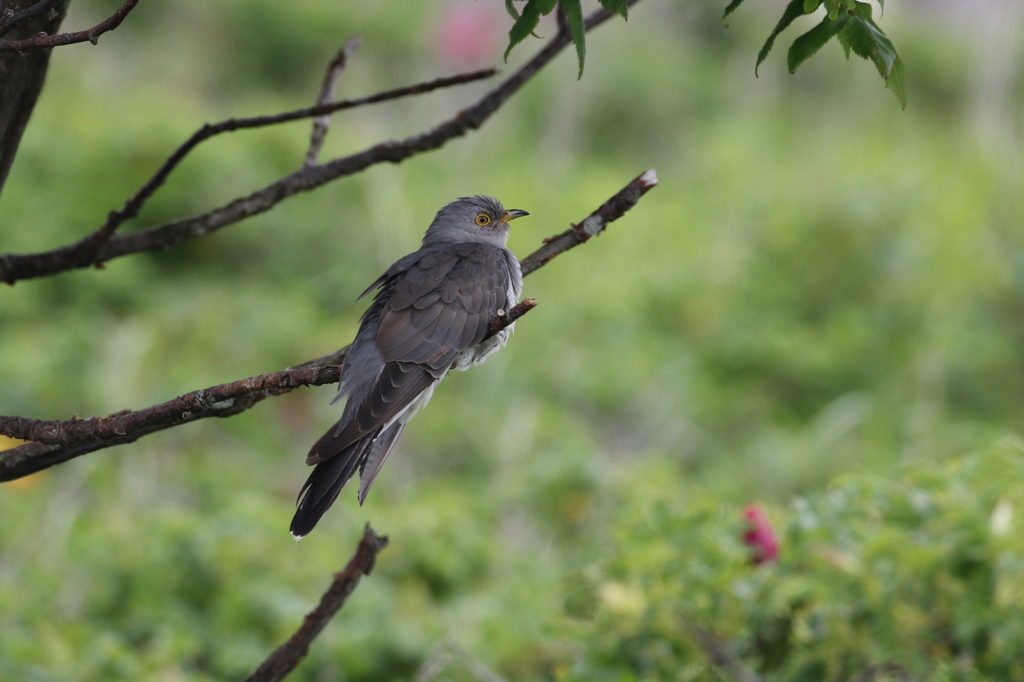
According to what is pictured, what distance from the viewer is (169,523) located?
4.19 m

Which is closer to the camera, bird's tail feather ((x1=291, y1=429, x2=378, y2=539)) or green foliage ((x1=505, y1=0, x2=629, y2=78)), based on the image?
green foliage ((x1=505, y1=0, x2=629, y2=78))

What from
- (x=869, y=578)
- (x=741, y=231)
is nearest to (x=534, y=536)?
(x=869, y=578)

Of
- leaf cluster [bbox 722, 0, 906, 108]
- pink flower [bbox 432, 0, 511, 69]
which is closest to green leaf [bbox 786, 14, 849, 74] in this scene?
leaf cluster [bbox 722, 0, 906, 108]

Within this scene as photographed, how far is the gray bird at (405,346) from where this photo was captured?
2301mm

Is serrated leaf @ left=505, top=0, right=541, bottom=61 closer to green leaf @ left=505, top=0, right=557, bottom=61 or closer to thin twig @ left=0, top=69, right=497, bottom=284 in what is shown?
green leaf @ left=505, top=0, right=557, bottom=61

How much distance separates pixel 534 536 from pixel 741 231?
3.75m

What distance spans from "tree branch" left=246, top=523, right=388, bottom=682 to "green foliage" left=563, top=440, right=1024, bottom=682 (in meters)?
1.14

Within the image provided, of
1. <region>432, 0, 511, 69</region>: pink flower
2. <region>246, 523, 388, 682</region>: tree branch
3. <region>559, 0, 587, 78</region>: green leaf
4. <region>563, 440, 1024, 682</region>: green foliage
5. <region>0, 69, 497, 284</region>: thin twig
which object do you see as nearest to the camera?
<region>559, 0, 587, 78</region>: green leaf

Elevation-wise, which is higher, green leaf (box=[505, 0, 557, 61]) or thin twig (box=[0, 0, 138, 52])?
thin twig (box=[0, 0, 138, 52])

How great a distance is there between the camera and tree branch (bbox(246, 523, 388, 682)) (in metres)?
2.27

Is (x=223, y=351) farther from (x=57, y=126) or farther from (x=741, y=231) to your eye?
(x=741, y=231)

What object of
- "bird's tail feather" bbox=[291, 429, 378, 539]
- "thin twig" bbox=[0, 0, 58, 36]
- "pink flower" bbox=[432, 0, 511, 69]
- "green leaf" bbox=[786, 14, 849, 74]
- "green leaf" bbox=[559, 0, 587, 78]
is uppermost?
"pink flower" bbox=[432, 0, 511, 69]

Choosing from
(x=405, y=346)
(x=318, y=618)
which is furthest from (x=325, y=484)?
(x=405, y=346)

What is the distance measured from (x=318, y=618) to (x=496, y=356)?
191 inches
